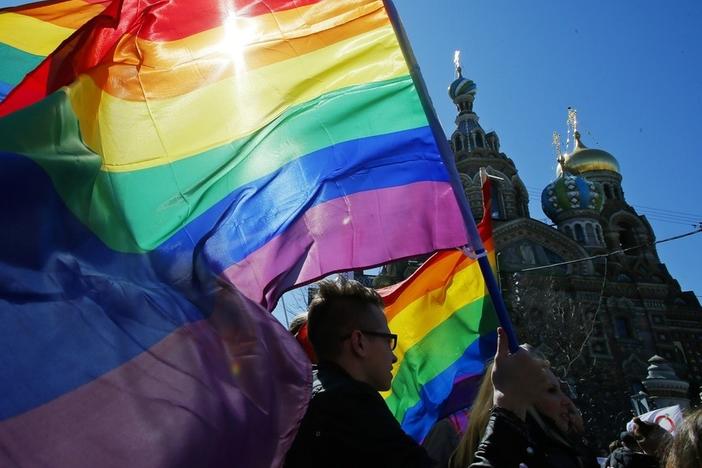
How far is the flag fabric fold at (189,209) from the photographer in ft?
6.24

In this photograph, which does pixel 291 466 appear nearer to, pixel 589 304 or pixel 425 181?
pixel 425 181

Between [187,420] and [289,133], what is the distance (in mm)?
1721

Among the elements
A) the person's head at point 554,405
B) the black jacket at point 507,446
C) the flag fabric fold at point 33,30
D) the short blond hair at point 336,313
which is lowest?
the black jacket at point 507,446

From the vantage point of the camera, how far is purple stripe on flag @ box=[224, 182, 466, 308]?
119 inches

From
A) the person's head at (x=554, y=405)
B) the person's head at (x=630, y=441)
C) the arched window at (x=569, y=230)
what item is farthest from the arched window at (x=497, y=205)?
the person's head at (x=554, y=405)

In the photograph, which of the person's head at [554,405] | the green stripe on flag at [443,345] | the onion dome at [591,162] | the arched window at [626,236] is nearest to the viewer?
the person's head at [554,405]

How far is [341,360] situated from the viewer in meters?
2.34

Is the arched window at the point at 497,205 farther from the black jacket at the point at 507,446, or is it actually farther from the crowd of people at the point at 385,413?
the black jacket at the point at 507,446

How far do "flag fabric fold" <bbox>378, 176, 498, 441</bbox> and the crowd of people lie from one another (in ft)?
5.29

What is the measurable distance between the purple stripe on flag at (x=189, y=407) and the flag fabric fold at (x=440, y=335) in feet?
7.87

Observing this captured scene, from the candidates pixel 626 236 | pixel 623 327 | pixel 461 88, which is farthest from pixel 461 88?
pixel 623 327

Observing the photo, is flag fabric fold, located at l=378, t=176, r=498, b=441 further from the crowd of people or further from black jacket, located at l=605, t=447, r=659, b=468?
the crowd of people

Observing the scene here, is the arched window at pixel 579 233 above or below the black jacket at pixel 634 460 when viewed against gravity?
above

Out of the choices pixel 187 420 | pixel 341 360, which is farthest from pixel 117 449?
pixel 341 360
